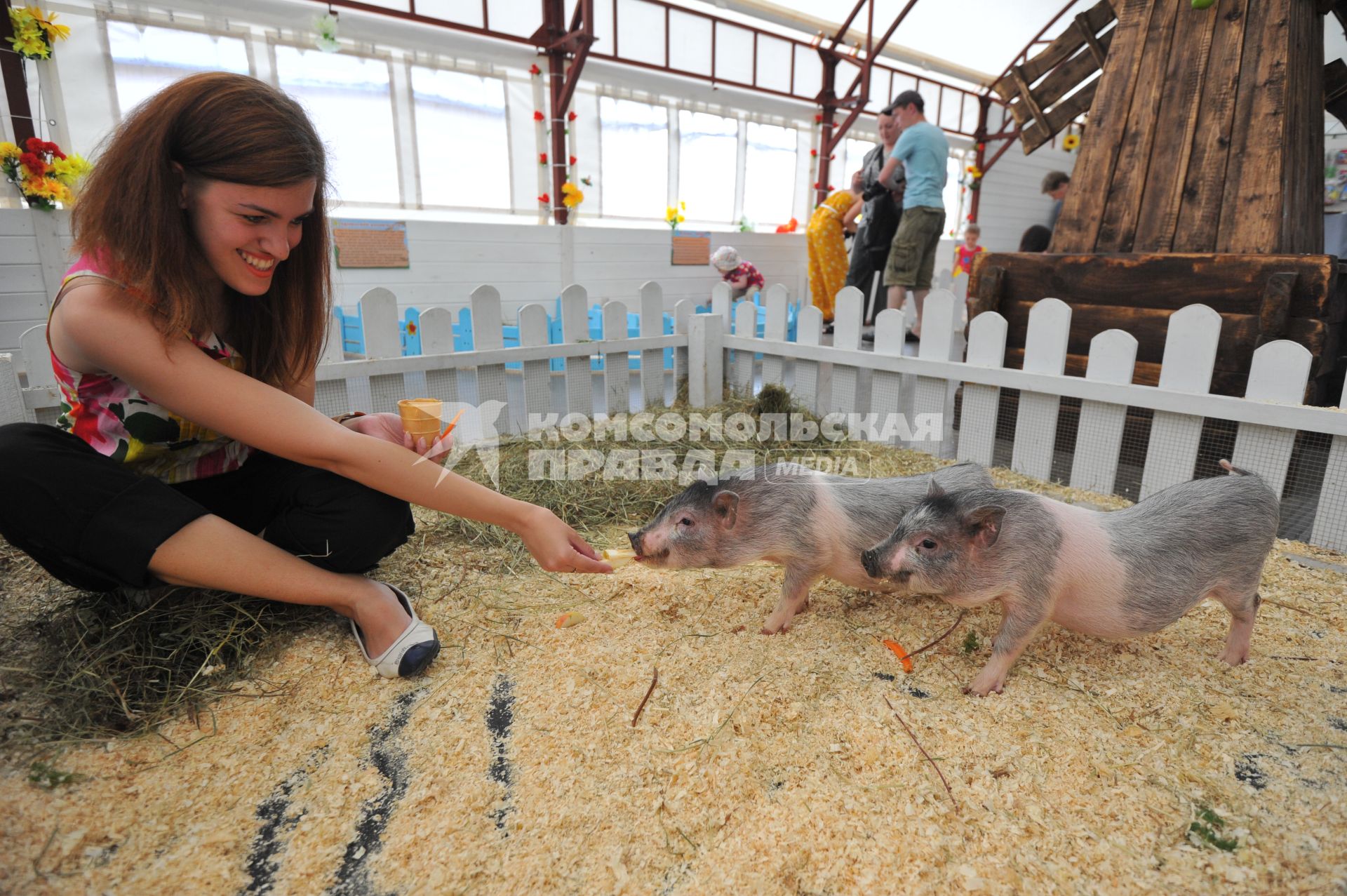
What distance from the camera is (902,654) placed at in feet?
5.57

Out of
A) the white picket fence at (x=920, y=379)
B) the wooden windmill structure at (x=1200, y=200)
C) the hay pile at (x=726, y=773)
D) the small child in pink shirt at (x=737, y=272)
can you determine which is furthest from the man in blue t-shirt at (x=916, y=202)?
the hay pile at (x=726, y=773)

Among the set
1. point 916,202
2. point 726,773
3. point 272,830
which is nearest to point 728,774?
point 726,773

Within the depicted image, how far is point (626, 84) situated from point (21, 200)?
18.8ft

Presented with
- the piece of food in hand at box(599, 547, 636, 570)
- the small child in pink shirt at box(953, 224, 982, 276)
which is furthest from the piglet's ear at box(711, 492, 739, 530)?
the small child in pink shirt at box(953, 224, 982, 276)

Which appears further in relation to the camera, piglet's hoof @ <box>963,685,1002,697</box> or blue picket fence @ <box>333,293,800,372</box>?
blue picket fence @ <box>333,293,800,372</box>

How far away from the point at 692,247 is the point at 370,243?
13.1ft

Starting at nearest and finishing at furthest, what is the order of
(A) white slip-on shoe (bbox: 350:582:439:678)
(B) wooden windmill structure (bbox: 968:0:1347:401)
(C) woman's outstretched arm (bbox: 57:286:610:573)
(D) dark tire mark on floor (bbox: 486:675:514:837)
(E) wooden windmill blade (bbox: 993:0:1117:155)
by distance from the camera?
(D) dark tire mark on floor (bbox: 486:675:514:837), (C) woman's outstretched arm (bbox: 57:286:610:573), (A) white slip-on shoe (bbox: 350:582:439:678), (B) wooden windmill structure (bbox: 968:0:1347:401), (E) wooden windmill blade (bbox: 993:0:1117:155)

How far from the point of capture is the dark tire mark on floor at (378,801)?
1115 mm

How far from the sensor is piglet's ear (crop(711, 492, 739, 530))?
1625mm

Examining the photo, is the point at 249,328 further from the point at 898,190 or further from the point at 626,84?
the point at 626,84

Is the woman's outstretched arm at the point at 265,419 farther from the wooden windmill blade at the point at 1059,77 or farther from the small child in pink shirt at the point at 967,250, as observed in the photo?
the small child in pink shirt at the point at 967,250

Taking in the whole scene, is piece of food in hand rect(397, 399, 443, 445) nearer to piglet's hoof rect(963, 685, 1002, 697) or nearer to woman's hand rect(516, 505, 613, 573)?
woman's hand rect(516, 505, 613, 573)

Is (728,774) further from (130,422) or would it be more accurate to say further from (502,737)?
(130,422)

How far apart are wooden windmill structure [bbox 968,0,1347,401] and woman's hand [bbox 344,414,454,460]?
2.71 metres
